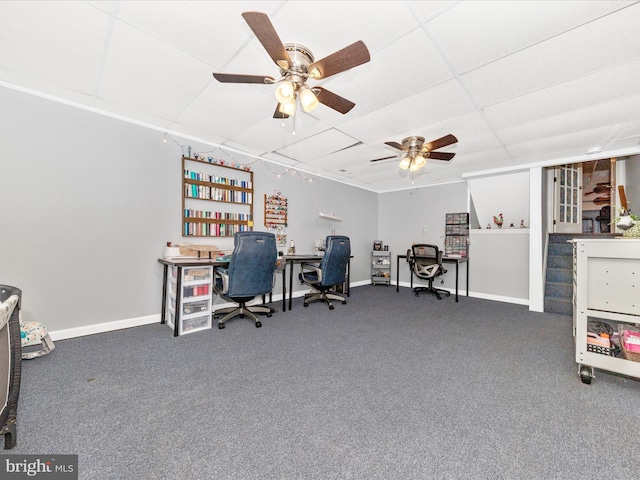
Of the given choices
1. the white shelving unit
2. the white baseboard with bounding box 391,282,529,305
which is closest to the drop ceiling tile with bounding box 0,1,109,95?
the white shelving unit

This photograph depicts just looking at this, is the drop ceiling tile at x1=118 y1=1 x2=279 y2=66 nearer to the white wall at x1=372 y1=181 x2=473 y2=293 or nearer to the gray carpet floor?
the gray carpet floor

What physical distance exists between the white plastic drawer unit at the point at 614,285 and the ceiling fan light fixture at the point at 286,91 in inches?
100

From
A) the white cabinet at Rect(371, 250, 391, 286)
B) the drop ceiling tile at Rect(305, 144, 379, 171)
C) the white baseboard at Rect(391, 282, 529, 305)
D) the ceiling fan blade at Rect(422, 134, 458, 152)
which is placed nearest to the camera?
the ceiling fan blade at Rect(422, 134, 458, 152)

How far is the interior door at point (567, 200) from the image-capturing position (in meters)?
5.22

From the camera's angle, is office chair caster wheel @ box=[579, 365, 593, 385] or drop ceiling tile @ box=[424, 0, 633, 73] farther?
office chair caster wheel @ box=[579, 365, 593, 385]

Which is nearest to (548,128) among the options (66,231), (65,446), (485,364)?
(485,364)

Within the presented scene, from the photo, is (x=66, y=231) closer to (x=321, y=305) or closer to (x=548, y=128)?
→ (x=321, y=305)

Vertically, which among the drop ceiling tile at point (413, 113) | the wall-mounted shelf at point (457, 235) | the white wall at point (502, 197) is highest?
the drop ceiling tile at point (413, 113)

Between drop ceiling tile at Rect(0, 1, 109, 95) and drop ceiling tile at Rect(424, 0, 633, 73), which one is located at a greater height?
drop ceiling tile at Rect(0, 1, 109, 95)

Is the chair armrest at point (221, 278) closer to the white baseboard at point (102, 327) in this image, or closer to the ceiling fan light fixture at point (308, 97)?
the white baseboard at point (102, 327)

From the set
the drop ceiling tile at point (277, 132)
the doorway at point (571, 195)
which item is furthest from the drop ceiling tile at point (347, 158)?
the doorway at point (571, 195)

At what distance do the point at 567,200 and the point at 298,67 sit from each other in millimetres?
6357

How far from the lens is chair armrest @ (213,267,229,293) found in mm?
3066

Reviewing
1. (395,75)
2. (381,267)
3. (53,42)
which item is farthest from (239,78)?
(381,267)
